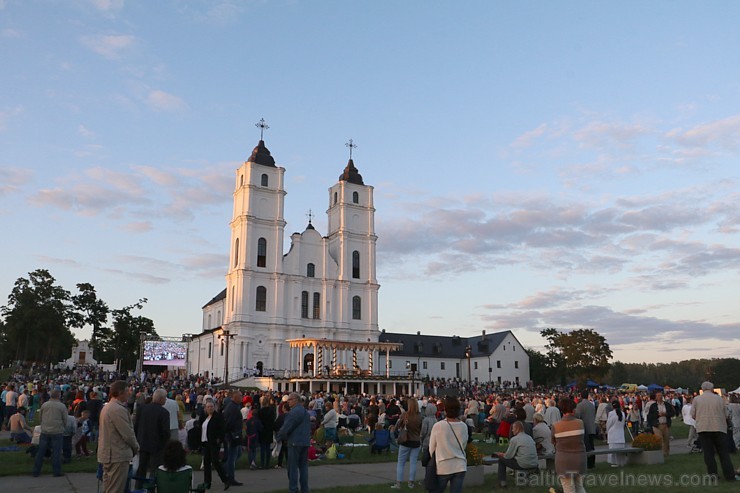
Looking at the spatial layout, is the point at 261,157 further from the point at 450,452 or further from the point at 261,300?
the point at 450,452

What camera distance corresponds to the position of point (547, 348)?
80812 mm

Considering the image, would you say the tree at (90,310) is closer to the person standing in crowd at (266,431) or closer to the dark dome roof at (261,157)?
the dark dome roof at (261,157)

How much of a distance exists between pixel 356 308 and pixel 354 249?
6.67 m

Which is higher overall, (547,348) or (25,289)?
(25,289)

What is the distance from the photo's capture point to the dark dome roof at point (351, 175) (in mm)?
76000

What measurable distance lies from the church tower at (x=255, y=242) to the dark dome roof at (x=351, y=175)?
8657 mm

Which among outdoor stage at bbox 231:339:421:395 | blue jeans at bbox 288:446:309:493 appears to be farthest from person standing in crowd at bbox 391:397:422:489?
outdoor stage at bbox 231:339:421:395

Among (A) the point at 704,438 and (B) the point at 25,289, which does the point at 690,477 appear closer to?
(A) the point at 704,438

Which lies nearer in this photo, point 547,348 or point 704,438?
point 704,438

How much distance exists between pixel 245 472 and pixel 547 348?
7164 centimetres

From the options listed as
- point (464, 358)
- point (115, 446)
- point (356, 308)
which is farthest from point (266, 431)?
point (464, 358)

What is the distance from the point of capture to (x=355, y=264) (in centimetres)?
7306

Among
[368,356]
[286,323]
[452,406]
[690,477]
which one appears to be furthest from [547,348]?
[452,406]

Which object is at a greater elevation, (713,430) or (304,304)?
(304,304)
